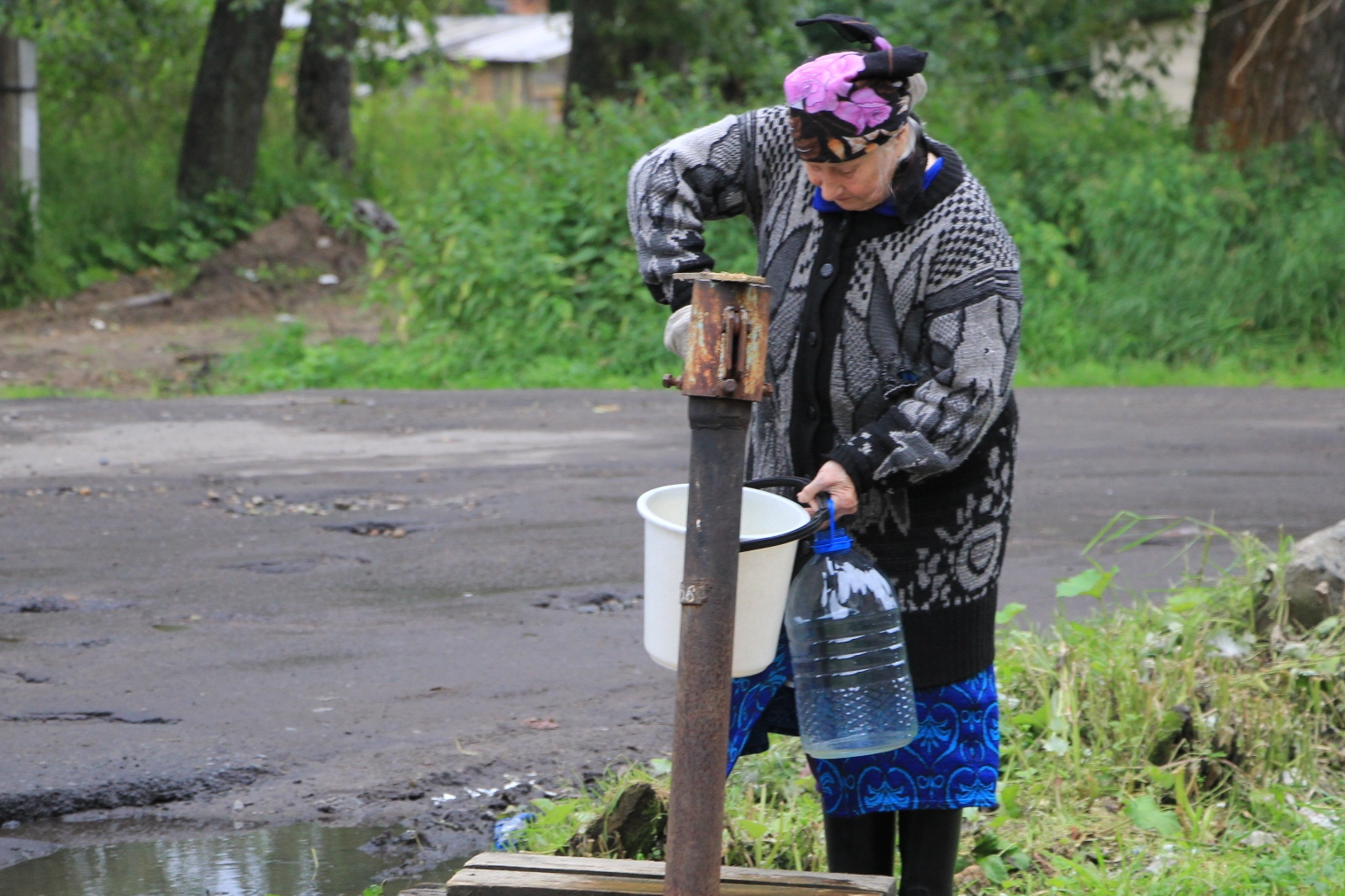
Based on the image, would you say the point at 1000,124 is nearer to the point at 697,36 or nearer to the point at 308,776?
the point at 697,36

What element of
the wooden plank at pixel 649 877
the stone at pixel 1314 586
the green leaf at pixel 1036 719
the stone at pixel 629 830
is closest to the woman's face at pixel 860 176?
the wooden plank at pixel 649 877

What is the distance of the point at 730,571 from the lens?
7.18ft

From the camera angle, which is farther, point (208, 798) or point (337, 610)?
point (337, 610)

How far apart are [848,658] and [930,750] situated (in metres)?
0.27

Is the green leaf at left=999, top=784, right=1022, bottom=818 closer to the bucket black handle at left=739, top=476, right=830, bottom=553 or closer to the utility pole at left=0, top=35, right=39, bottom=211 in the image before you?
the bucket black handle at left=739, top=476, right=830, bottom=553

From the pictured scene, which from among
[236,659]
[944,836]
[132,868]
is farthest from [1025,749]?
[236,659]

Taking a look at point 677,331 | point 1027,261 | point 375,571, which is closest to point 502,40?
point 1027,261

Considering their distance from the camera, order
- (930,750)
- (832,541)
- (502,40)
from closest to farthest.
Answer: (832,541) < (930,750) < (502,40)

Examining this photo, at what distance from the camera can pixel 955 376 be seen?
8.41ft

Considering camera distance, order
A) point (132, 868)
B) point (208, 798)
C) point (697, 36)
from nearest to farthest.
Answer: point (132, 868) < point (208, 798) < point (697, 36)

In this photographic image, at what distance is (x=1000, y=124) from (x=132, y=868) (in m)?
12.3

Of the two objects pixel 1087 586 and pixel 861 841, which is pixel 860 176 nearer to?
pixel 861 841

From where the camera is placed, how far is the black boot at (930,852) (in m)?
2.88

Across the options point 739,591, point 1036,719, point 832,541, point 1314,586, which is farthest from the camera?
point 1314,586
